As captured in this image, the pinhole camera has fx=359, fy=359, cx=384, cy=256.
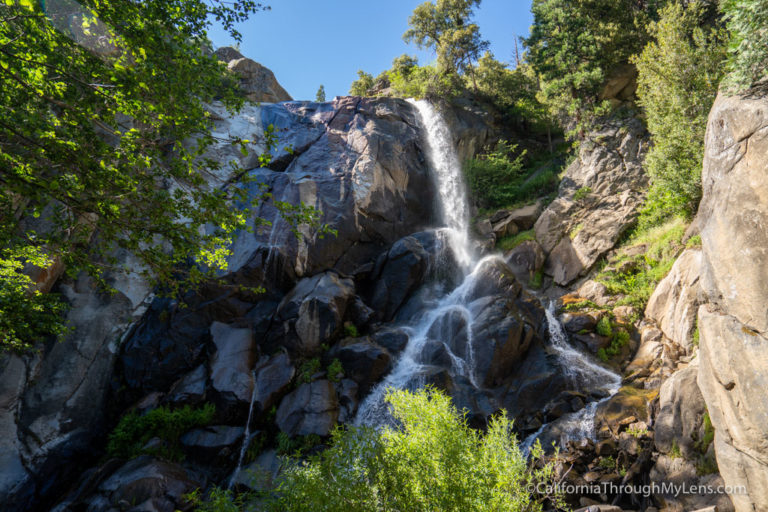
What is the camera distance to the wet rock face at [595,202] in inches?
634

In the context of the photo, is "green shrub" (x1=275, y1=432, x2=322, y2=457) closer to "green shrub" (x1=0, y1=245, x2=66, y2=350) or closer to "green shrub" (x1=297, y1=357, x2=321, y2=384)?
"green shrub" (x1=297, y1=357, x2=321, y2=384)

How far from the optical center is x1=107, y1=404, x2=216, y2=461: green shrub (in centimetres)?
1142

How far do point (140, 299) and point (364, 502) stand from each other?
47.7 ft

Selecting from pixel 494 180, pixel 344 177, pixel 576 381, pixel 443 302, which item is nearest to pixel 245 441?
pixel 443 302

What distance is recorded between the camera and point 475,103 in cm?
2598

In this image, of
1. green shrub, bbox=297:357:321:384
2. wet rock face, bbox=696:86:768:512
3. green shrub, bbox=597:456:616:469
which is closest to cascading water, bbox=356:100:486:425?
green shrub, bbox=297:357:321:384

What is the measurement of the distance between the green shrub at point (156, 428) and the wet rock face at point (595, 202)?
15.4 meters

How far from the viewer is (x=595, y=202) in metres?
17.6

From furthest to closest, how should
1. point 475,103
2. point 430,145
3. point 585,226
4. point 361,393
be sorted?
point 475,103
point 430,145
point 585,226
point 361,393

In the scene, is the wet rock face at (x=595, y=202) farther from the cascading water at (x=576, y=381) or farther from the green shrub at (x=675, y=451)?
the green shrub at (x=675, y=451)

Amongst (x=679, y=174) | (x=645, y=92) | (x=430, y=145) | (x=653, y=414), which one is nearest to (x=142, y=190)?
(x=653, y=414)

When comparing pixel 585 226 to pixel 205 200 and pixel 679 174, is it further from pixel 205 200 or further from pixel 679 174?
pixel 205 200

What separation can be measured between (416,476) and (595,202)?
16.9 metres

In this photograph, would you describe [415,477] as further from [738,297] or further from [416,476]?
[738,297]
